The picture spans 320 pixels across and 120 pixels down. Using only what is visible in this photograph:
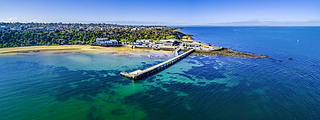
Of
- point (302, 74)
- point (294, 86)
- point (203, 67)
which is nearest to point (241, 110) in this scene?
point (294, 86)

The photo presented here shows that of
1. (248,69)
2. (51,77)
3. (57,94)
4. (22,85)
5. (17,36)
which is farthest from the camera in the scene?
(17,36)

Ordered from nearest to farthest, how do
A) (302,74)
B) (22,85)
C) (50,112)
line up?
(50,112) → (22,85) → (302,74)

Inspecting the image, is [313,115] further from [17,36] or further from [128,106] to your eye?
[17,36]

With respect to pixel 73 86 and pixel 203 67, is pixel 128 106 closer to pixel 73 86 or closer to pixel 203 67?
pixel 73 86

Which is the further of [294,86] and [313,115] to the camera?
[294,86]

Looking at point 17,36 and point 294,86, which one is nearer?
point 294,86

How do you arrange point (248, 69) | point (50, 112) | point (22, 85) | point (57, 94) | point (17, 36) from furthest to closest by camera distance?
point (17, 36) → point (248, 69) → point (22, 85) → point (57, 94) → point (50, 112)

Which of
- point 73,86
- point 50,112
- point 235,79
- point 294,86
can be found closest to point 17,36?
point 73,86

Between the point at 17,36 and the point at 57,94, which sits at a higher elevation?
the point at 17,36

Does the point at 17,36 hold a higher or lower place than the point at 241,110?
higher
